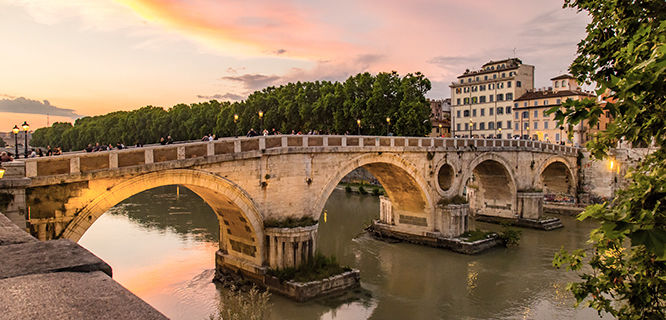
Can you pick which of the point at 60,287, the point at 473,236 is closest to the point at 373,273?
the point at 473,236

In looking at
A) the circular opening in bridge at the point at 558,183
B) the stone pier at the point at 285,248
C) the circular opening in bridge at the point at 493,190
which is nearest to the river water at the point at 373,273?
the stone pier at the point at 285,248

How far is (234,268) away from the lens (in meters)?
17.9

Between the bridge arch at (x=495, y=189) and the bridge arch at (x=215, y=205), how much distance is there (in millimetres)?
18871

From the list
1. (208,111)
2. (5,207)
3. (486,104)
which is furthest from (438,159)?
(208,111)

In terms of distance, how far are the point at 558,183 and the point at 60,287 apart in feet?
146

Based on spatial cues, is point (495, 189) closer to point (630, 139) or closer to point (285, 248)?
point (285, 248)

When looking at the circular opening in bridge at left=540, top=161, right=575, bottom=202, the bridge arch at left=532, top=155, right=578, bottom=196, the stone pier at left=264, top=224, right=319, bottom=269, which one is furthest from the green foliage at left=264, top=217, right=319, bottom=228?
the circular opening in bridge at left=540, top=161, right=575, bottom=202

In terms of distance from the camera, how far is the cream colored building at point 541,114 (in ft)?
175

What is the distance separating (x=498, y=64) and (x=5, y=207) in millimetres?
60379

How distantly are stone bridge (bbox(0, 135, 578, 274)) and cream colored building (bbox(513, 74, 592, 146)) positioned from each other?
2558 cm

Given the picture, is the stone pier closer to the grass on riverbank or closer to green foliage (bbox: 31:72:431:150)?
the grass on riverbank

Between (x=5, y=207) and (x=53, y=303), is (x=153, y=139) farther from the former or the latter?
→ (x=53, y=303)

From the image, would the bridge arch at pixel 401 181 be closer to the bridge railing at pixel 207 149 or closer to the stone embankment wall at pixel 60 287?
the bridge railing at pixel 207 149

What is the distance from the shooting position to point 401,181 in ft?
81.6
